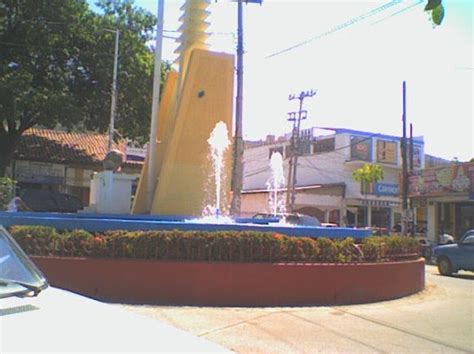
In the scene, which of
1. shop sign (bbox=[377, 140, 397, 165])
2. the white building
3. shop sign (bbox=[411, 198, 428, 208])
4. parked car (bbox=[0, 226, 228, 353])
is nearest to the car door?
shop sign (bbox=[411, 198, 428, 208])

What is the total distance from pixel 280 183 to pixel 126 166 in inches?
881

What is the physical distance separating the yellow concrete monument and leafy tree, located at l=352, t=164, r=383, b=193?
116 feet

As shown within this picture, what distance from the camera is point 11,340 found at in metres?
2.72

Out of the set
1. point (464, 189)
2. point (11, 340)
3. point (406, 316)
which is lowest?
point (406, 316)

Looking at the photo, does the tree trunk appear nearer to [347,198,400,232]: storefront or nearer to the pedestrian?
the pedestrian

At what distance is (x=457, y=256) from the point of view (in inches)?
797

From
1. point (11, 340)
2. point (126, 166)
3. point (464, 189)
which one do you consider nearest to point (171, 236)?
point (11, 340)

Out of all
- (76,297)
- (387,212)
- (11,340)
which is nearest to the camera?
(11,340)

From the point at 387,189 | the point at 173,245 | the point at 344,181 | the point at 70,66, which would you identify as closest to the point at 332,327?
the point at 173,245

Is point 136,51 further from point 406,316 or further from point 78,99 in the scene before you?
point 406,316

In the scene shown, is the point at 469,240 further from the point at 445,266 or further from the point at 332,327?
the point at 332,327

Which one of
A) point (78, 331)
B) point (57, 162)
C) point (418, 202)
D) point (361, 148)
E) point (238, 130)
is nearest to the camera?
point (78, 331)

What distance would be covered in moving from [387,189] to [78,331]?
2116 inches

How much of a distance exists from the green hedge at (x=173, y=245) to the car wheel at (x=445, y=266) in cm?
1089
